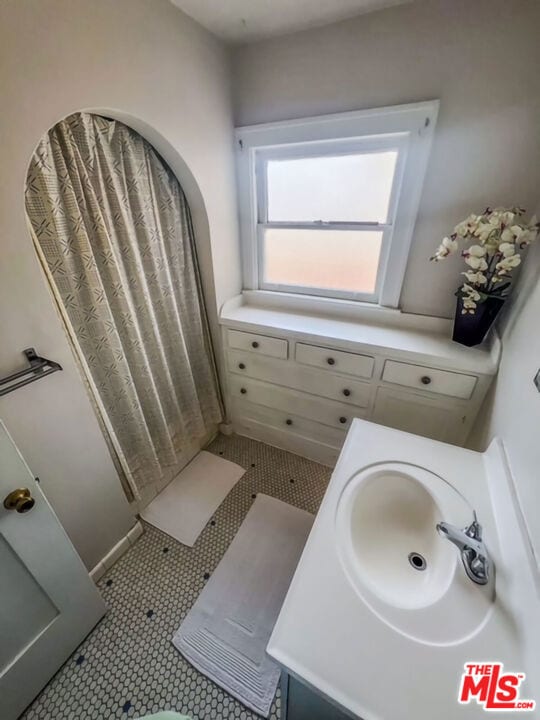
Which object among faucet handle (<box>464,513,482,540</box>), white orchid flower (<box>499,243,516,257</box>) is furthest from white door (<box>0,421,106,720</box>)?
white orchid flower (<box>499,243,516,257</box>)

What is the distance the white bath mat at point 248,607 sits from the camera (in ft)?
3.62

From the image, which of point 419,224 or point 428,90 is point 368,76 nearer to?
point 428,90

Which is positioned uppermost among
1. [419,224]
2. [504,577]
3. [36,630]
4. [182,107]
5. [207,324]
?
[182,107]

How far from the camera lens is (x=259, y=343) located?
1.78 m

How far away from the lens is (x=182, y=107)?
1.31 m

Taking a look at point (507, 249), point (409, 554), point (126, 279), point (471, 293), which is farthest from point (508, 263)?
point (126, 279)

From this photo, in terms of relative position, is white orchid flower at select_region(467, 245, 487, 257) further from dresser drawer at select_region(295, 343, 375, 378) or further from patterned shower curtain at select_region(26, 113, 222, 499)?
patterned shower curtain at select_region(26, 113, 222, 499)

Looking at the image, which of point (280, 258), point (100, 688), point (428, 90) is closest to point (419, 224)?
point (428, 90)

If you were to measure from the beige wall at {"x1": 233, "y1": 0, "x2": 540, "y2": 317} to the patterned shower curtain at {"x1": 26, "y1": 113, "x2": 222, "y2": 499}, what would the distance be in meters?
0.86

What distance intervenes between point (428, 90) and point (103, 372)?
1.96m

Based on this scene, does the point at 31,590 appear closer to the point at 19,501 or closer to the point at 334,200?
the point at 19,501

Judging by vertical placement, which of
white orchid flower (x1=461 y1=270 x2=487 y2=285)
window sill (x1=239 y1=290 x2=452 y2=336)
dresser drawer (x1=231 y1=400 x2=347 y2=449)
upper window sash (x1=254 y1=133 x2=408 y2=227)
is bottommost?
dresser drawer (x1=231 y1=400 x2=347 y2=449)

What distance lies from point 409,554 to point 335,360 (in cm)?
94

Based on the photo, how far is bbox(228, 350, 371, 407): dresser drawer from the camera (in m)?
1.66
